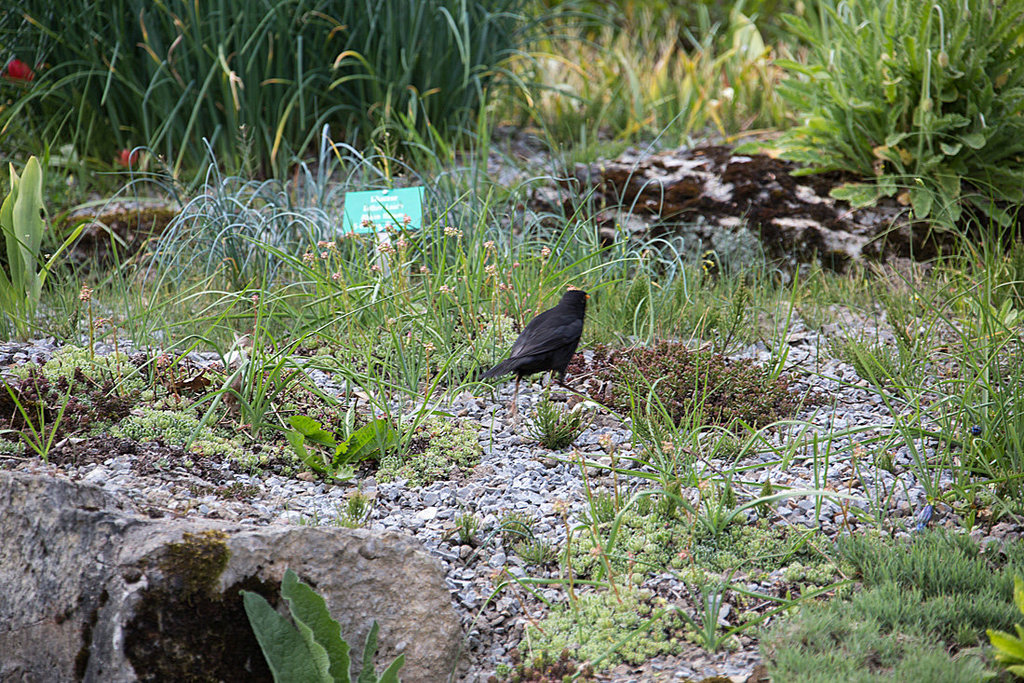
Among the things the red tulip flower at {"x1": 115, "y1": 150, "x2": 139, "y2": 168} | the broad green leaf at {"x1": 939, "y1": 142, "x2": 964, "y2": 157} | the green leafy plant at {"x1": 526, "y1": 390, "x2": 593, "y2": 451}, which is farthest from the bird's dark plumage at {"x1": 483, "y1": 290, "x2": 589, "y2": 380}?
the red tulip flower at {"x1": 115, "y1": 150, "x2": 139, "y2": 168}

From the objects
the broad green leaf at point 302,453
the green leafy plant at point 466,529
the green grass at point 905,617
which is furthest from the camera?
the broad green leaf at point 302,453

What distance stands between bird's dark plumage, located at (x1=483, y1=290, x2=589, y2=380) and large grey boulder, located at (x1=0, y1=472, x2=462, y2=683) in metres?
0.89

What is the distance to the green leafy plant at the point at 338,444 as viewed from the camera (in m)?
2.73

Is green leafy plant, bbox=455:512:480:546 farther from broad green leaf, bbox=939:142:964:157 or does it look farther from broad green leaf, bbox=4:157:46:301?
broad green leaf, bbox=939:142:964:157

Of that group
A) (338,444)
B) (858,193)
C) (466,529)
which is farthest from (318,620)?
(858,193)

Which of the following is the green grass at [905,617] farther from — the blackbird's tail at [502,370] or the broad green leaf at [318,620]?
the blackbird's tail at [502,370]

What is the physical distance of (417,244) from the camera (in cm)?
395

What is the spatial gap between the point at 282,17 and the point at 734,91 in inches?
141

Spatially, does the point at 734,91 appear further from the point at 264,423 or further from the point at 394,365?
the point at 264,423

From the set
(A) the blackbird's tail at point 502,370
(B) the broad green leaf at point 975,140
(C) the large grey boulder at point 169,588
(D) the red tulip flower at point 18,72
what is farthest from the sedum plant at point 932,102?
(D) the red tulip flower at point 18,72

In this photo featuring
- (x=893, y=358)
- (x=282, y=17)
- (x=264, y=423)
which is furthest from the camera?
(x=282, y=17)

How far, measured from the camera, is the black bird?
2902mm

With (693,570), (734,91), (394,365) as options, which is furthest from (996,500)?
(734,91)

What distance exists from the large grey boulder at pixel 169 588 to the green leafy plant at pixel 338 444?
617 mm
